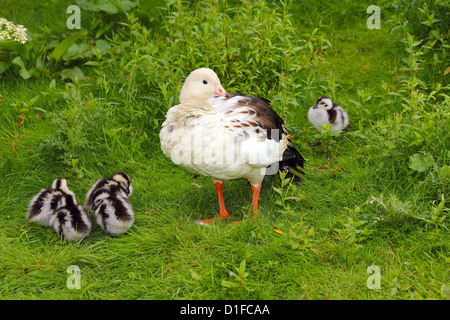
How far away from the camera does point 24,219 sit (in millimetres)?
4898

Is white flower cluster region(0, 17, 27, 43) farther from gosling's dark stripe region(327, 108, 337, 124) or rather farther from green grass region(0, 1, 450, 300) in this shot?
gosling's dark stripe region(327, 108, 337, 124)

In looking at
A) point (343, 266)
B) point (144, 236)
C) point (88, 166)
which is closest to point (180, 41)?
point (88, 166)

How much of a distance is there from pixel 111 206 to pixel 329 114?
266 centimetres

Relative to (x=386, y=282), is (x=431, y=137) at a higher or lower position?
higher

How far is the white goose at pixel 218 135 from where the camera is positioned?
4.18m

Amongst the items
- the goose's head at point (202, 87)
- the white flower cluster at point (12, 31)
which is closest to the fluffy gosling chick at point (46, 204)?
the goose's head at point (202, 87)

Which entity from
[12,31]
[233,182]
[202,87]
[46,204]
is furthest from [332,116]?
[12,31]

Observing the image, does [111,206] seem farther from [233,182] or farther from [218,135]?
[233,182]

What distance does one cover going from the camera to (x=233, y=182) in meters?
5.37

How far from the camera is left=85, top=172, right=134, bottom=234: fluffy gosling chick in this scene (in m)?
4.52

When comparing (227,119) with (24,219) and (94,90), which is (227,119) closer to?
(24,219)

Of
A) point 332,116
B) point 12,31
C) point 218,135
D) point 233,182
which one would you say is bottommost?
point 233,182

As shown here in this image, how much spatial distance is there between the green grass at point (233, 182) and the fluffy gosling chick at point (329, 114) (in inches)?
7.6
